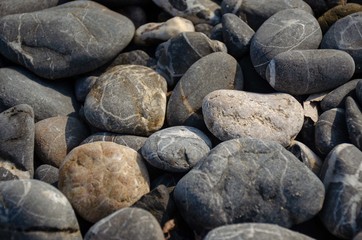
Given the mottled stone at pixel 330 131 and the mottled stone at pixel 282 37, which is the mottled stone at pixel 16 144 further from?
the mottled stone at pixel 330 131

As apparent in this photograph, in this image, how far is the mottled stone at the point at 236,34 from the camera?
17.5ft

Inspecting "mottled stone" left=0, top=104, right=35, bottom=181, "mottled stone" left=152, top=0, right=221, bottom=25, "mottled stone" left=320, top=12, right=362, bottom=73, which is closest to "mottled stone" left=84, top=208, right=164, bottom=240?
"mottled stone" left=0, top=104, right=35, bottom=181

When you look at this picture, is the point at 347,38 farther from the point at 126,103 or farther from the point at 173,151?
the point at 126,103

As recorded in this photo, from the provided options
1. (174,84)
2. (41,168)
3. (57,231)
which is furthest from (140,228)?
(174,84)

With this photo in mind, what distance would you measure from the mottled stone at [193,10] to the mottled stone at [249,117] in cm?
145

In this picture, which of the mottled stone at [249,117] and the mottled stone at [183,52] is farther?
the mottled stone at [183,52]

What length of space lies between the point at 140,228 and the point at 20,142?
5.56 ft

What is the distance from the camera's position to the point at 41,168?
4.80 meters

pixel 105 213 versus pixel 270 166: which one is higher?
pixel 270 166

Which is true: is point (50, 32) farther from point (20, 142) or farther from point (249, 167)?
point (249, 167)

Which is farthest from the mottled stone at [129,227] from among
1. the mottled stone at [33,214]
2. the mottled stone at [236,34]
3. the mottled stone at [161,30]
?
the mottled stone at [161,30]

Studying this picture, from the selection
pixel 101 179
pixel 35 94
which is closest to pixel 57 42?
pixel 35 94

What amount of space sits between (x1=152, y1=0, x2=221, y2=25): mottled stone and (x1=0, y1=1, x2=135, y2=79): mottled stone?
2.55 feet

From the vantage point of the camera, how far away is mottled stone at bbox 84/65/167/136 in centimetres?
489
